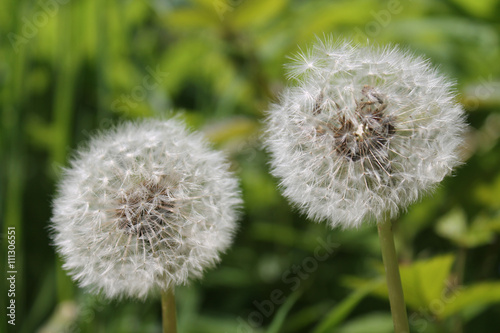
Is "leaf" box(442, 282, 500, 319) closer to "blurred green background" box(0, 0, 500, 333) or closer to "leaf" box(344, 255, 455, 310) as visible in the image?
"leaf" box(344, 255, 455, 310)

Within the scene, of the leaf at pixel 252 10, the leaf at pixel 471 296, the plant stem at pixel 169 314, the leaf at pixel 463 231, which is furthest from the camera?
the leaf at pixel 252 10

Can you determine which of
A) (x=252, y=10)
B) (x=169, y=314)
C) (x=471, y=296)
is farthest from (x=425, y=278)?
(x=252, y=10)

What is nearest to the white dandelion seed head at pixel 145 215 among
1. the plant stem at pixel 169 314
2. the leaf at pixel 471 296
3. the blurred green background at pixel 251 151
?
the plant stem at pixel 169 314

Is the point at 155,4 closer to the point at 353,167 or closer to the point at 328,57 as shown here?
the point at 328,57

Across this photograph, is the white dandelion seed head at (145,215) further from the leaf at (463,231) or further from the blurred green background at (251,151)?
the leaf at (463,231)

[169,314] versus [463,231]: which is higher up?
[463,231]

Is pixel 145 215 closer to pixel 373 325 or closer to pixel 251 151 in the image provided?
pixel 373 325

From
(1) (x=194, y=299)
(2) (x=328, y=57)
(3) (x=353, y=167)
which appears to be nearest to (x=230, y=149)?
(1) (x=194, y=299)
